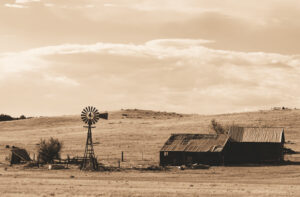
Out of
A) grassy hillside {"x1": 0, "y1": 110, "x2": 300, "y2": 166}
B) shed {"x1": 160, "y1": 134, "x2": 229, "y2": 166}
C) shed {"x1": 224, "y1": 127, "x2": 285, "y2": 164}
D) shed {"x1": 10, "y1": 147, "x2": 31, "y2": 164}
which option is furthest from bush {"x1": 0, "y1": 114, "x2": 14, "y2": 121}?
shed {"x1": 224, "y1": 127, "x2": 285, "y2": 164}

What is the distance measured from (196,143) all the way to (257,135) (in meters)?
7.94

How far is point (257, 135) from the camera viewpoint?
56219 mm

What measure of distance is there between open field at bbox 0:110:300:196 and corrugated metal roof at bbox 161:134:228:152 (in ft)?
9.46

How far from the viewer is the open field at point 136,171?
28.8 m

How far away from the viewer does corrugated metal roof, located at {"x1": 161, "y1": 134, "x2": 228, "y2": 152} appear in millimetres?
51594

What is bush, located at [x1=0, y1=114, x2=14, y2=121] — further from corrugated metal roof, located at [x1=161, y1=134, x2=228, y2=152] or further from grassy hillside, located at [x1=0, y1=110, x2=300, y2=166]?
corrugated metal roof, located at [x1=161, y1=134, x2=228, y2=152]

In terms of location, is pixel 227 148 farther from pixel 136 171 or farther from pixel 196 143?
pixel 136 171

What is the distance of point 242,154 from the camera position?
54.7 meters

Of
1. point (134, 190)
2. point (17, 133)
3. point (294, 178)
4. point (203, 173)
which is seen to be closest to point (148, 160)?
point (203, 173)

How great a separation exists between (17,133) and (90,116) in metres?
43.7

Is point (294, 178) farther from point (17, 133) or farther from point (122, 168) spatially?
point (17, 133)

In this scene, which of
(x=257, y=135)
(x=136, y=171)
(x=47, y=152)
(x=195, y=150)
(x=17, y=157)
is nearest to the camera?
(x=136, y=171)

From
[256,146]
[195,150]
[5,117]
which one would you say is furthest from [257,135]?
[5,117]

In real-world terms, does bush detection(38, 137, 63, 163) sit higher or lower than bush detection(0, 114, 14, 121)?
lower
